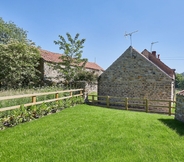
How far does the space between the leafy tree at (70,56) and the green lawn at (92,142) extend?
955cm

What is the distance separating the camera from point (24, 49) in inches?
535

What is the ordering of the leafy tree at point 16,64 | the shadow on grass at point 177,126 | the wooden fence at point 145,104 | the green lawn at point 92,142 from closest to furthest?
the green lawn at point 92,142
the shadow on grass at point 177,126
the wooden fence at point 145,104
the leafy tree at point 16,64

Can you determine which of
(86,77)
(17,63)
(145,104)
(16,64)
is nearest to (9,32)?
(17,63)

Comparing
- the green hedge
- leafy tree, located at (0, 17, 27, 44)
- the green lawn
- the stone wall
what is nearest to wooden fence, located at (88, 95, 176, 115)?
the stone wall

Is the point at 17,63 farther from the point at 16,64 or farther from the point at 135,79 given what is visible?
the point at 135,79

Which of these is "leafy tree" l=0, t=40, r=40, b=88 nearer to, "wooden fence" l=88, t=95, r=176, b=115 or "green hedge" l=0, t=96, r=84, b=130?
"wooden fence" l=88, t=95, r=176, b=115

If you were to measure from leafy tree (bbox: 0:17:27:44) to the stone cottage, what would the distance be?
51.3 feet

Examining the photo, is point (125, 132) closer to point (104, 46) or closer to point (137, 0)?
point (137, 0)

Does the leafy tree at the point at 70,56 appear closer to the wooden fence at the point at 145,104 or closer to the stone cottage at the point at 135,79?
the stone cottage at the point at 135,79

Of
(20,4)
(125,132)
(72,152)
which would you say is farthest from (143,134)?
(20,4)

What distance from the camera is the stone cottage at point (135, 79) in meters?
11.1

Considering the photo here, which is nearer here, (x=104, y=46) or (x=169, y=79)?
(x=169, y=79)

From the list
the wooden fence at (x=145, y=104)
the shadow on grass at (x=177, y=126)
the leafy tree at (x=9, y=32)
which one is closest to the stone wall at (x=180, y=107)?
the shadow on grass at (x=177, y=126)

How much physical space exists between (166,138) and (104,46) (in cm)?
Result: 1364
